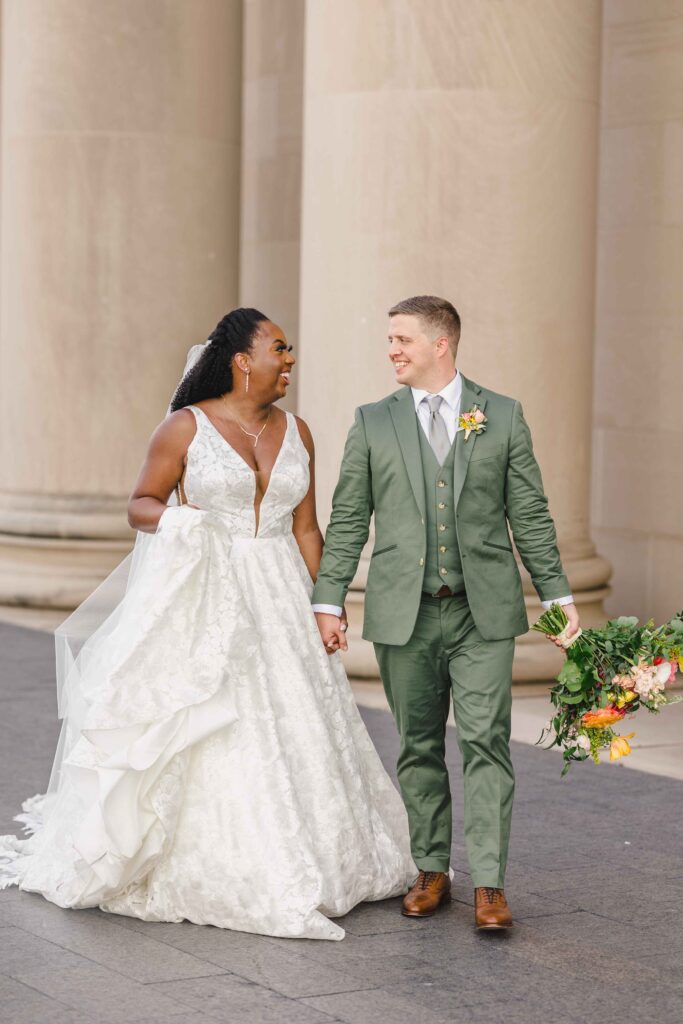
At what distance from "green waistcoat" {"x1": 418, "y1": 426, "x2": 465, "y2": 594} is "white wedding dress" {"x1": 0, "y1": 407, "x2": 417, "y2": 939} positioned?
62 cm

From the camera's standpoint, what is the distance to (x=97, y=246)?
1347cm

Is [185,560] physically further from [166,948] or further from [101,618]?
[166,948]

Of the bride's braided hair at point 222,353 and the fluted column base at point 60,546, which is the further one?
the fluted column base at point 60,546

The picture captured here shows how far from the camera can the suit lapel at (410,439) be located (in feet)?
19.7

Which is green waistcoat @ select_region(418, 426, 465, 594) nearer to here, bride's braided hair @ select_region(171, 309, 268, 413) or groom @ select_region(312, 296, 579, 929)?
groom @ select_region(312, 296, 579, 929)

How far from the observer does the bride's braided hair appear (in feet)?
21.1

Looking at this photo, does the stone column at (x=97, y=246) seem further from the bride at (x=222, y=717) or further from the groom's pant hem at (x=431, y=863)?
the groom's pant hem at (x=431, y=863)

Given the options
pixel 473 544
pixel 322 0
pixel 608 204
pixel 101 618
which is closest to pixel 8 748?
pixel 101 618

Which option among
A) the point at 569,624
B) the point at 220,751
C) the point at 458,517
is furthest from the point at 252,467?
the point at 569,624

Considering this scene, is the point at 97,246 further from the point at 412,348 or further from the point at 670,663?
the point at 670,663

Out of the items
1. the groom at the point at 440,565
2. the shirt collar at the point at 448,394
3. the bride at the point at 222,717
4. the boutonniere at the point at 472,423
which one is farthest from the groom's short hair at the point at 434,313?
the bride at the point at 222,717

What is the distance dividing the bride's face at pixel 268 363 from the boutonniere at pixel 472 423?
712 millimetres

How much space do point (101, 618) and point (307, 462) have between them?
3.17 ft

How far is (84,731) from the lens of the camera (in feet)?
20.0
